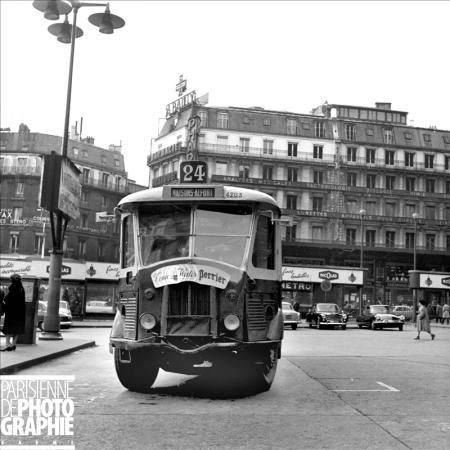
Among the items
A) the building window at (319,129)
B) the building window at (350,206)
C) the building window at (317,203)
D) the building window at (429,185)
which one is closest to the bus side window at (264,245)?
the building window at (317,203)

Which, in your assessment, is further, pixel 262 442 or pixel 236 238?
pixel 236 238

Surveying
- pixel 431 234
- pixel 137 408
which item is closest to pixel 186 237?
pixel 137 408

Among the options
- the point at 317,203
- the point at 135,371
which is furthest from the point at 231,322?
the point at 317,203

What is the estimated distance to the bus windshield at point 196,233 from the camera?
8656mm

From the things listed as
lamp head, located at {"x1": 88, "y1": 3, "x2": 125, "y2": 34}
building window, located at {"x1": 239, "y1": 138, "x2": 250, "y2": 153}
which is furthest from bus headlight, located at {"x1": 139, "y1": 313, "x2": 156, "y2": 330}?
building window, located at {"x1": 239, "y1": 138, "x2": 250, "y2": 153}

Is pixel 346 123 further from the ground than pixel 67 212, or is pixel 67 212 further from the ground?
pixel 346 123

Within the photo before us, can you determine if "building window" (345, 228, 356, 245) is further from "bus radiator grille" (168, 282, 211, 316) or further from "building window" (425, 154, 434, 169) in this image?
"bus radiator grille" (168, 282, 211, 316)

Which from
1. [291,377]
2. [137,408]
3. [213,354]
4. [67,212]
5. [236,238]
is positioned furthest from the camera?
[67,212]

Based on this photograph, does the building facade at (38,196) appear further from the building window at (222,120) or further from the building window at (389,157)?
the building window at (389,157)

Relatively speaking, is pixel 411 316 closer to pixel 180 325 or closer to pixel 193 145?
pixel 193 145

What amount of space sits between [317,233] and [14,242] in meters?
30.6

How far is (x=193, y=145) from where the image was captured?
209ft

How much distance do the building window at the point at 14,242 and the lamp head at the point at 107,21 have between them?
51.1m

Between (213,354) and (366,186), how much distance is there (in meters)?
59.6
